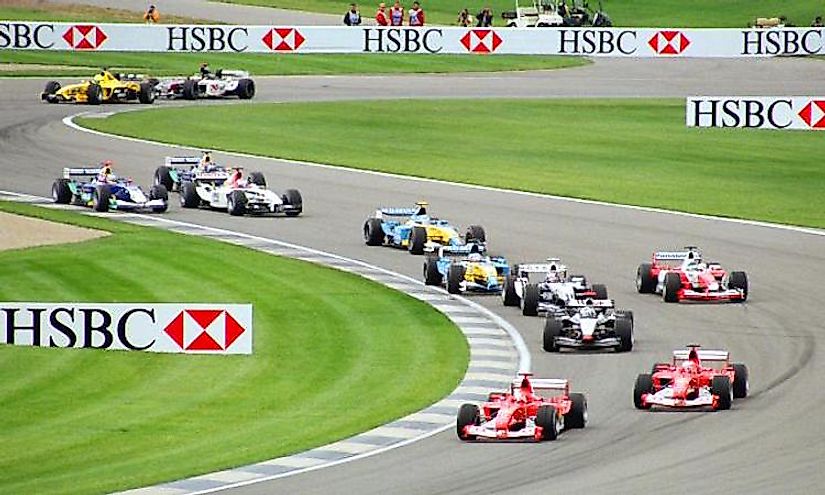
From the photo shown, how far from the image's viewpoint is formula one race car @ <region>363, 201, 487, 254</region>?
3800 cm

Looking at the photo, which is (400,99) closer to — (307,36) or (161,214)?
(307,36)

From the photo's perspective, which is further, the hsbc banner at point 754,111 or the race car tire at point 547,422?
the hsbc banner at point 754,111

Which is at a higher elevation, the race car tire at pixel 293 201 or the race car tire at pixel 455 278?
the race car tire at pixel 293 201

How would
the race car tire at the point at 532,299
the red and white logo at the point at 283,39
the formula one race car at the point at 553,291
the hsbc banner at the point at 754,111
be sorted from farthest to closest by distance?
the red and white logo at the point at 283,39 → the hsbc banner at the point at 754,111 → the race car tire at the point at 532,299 → the formula one race car at the point at 553,291

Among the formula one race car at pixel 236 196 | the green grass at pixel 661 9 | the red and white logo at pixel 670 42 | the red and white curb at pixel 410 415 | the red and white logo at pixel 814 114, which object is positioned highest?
the green grass at pixel 661 9

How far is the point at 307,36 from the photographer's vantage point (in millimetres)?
66625

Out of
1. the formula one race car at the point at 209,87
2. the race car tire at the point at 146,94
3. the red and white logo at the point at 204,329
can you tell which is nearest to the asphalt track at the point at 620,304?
the formula one race car at the point at 209,87

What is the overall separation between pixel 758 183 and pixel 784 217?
7126mm

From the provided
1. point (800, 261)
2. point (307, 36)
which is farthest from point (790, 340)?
point (307, 36)

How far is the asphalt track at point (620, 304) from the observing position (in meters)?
20.8

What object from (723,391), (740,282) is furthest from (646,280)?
(723,391)

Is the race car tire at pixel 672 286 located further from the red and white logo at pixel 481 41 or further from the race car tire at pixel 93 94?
the race car tire at pixel 93 94

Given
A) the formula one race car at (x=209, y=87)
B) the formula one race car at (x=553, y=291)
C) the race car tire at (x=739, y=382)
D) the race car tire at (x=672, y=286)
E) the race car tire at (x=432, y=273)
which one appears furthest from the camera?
the formula one race car at (x=209, y=87)

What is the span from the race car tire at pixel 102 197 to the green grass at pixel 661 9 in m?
55.4
